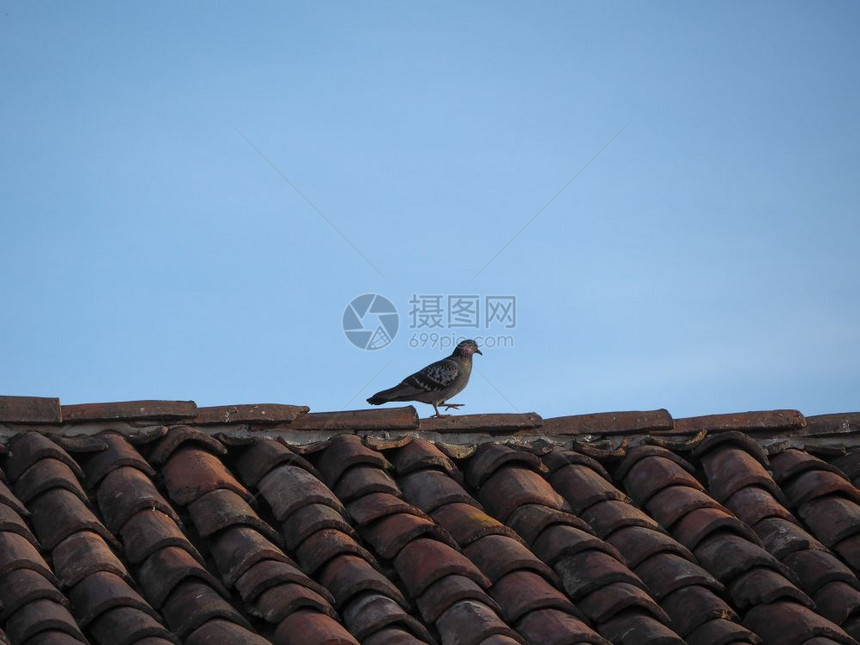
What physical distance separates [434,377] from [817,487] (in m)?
3.62

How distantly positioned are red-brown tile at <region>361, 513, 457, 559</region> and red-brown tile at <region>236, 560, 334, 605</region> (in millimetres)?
444

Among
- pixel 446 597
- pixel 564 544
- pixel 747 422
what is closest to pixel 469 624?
pixel 446 597

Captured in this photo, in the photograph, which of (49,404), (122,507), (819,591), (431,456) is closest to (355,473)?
(431,456)

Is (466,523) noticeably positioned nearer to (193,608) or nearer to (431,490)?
(431,490)

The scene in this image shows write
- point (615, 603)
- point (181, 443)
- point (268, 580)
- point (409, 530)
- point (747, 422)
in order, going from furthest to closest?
point (747, 422) < point (181, 443) < point (409, 530) < point (615, 603) < point (268, 580)

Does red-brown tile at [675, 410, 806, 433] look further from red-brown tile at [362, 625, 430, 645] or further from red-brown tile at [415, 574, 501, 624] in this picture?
red-brown tile at [362, 625, 430, 645]

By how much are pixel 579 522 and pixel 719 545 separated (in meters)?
0.65

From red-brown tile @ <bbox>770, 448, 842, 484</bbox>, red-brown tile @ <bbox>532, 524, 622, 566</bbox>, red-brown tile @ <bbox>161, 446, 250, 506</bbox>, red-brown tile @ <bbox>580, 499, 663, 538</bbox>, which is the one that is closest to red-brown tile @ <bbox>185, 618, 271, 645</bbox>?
red-brown tile @ <bbox>161, 446, 250, 506</bbox>

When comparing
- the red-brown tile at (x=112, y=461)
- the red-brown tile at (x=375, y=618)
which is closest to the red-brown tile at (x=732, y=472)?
the red-brown tile at (x=375, y=618)

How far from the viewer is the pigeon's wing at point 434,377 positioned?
8617 millimetres

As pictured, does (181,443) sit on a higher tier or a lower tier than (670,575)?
higher

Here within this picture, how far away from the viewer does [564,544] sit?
4.75 m

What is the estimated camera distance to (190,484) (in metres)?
4.82

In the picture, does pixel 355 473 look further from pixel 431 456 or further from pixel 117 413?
pixel 117 413
